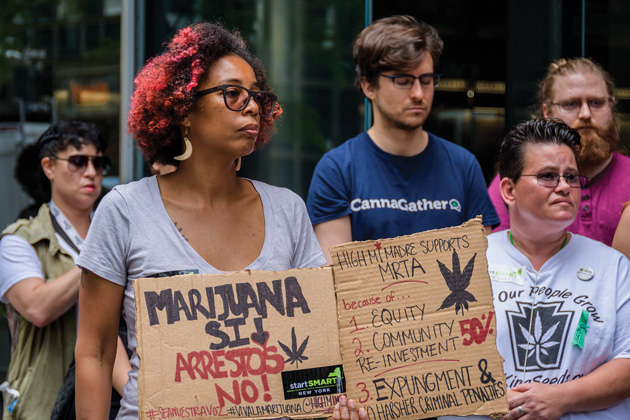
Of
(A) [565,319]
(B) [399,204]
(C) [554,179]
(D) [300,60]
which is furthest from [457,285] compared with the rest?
(D) [300,60]

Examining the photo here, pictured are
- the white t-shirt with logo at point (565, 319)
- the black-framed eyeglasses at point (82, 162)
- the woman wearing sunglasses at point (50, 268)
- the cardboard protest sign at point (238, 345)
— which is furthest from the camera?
the black-framed eyeglasses at point (82, 162)

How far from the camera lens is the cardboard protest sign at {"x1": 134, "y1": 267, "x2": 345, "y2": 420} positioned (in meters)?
2.38

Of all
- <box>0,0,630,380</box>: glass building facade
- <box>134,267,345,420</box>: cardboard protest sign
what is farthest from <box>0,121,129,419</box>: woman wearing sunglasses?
<box>0,0,630,380</box>: glass building facade

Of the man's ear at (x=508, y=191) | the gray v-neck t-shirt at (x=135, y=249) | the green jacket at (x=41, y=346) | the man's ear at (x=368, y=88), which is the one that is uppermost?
Result: the man's ear at (x=368, y=88)

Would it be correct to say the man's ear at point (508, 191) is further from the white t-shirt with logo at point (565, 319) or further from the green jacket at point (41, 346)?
the green jacket at point (41, 346)

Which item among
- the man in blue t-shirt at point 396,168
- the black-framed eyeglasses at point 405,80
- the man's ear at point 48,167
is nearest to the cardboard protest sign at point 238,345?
the man in blue t-shirt at point 396,168

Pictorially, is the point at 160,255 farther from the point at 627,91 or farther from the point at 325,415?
the point at 627,91

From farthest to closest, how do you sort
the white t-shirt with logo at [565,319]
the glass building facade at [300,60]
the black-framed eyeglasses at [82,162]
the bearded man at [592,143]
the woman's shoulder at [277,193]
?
1. the glass building facade at [300,60]
2. the black-framed eyeglasses at [82,162]
3. the bearded man at [592,143]
4. the white t-shirt with logo at [565,319]
5. the woman's shoulder at [277,193]

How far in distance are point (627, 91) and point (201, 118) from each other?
127 inches

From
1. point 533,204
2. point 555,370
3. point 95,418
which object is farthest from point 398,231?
point 95,418

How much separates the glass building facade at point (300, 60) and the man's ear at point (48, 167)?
1.86 metres

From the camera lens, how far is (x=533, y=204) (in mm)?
3131

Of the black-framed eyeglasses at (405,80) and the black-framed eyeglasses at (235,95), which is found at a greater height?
the black-framed eyeglasses at (405,80)

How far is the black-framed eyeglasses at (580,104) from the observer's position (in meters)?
3.75
